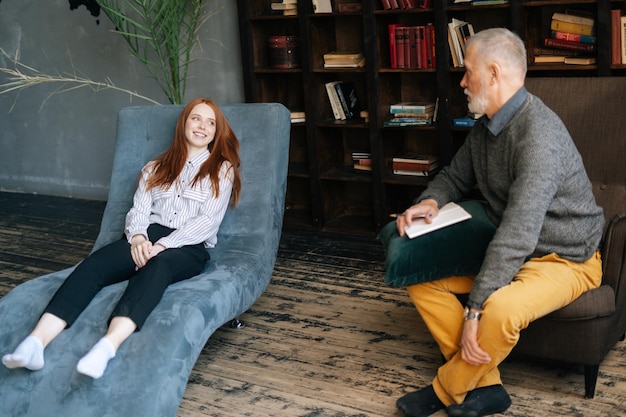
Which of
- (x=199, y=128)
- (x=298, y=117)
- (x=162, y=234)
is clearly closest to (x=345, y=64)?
(x=298, y=117)

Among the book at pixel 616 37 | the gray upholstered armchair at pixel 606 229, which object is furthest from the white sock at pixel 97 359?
the book at pixel 616 37

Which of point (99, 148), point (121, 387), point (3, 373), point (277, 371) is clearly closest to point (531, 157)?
point (277, 371)

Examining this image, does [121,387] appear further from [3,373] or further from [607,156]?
[607,156]

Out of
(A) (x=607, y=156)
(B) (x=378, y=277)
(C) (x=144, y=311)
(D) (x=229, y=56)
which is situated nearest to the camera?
(C) (x=144, y=311)

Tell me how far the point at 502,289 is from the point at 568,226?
327mm

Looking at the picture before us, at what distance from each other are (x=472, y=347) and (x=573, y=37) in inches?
74.6

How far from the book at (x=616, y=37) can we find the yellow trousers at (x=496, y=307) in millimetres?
1296

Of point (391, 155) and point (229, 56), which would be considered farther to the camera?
point (229, 56)

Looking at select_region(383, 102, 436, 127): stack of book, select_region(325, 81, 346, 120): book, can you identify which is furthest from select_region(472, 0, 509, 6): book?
select_region(325, 81, 346, 120): book

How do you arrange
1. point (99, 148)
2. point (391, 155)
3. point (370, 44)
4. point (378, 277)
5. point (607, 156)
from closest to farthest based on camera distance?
point (607, 156), point (378, 277), point (370, 44), point (391, 155), point (99, 148)

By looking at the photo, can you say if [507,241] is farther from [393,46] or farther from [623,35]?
[393,46]

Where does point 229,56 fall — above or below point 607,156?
above

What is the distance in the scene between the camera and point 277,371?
10.1 ft

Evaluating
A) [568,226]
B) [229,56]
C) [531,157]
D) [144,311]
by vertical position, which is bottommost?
[144,311]
